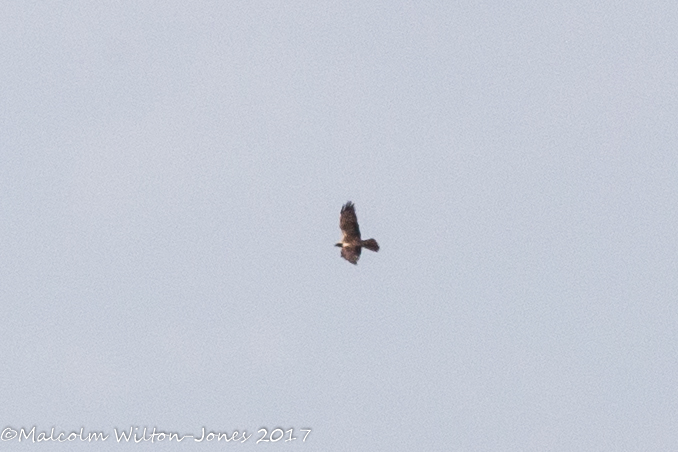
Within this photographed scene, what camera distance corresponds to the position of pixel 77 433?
64750mm

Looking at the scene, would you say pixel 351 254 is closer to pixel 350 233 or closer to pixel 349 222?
pixel 350 233

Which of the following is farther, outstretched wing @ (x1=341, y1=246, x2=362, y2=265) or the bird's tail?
outstretched wing @ (x1=341, y1=246, x2=362, y2=265)

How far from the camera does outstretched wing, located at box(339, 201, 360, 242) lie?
75.1 metres

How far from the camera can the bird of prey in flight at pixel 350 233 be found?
75125mm

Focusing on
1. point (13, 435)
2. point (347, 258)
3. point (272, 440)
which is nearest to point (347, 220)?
point (347, 258)

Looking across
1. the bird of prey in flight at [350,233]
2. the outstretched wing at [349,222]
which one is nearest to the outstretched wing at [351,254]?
the bird of prey in flight at [350,233]

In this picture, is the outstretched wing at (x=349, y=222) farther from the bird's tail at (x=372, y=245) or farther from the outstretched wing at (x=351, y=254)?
the bird's tail at (x=372, y=245)

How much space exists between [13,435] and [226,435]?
326 inches

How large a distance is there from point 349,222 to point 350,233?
535 millimetres

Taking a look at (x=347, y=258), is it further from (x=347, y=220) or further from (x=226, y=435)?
(x=226, y=435)

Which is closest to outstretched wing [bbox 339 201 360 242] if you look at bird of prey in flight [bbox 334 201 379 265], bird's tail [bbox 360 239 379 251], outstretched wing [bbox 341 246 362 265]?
bird of prey in flight [bbox 334 201 379 265]

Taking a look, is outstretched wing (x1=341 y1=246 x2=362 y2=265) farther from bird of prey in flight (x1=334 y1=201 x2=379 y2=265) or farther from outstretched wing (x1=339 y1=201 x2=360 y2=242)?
outstretched wing (x1=339 y1=201 x2=360 y2=242)

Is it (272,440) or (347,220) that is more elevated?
(347,220)

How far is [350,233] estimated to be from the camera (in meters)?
75.3
